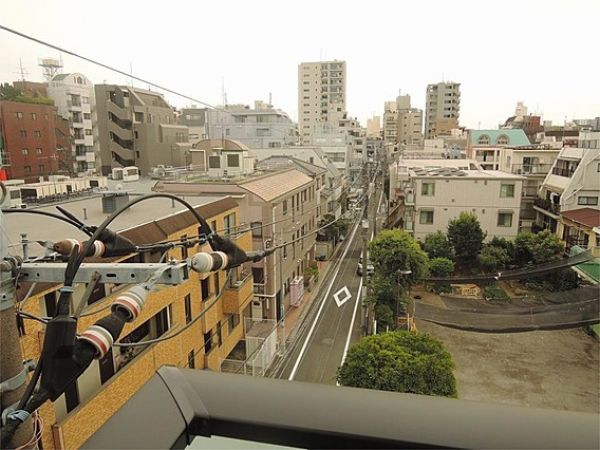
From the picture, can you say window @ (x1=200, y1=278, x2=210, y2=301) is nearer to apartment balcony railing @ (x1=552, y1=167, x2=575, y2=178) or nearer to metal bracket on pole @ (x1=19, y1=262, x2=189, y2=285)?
metal bracket on pole @ (x1=19, y1=262, x2=189, y2=285)

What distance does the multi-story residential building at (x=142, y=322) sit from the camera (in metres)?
2.87

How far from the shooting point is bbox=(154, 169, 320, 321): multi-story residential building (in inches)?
323

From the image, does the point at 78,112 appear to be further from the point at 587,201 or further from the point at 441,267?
the point at 587,201

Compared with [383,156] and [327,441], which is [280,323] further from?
[383,156]

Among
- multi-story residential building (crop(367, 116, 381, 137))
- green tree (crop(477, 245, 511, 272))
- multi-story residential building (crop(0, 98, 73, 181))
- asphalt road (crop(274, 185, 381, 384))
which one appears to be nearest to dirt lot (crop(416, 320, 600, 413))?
asphalt road (crop(274, 185, 381, 384))

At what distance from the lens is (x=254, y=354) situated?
6.59m

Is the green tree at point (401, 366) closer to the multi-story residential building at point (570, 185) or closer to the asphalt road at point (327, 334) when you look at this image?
the asphalt road at point (327, 334)

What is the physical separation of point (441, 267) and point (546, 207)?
4.66m

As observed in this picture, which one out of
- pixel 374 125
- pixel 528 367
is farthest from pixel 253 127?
pixel 374 125

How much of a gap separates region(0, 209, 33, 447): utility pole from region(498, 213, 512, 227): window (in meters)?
12.4

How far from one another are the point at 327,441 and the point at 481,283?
34.3ft

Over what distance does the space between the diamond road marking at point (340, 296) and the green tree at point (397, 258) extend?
1947 mm

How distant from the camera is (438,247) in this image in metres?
10.9

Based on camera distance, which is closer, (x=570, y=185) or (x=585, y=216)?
(x=585, y=216)
